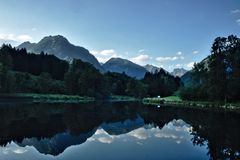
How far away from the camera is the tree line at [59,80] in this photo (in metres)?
119

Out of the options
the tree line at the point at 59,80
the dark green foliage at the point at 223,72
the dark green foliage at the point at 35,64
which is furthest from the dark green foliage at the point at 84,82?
the dark green foliage at the point at 223,72

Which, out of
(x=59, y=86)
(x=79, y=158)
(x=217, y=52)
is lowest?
(x=79, y=158)

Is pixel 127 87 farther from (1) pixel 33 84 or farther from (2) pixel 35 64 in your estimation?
(1) pixel 33 84

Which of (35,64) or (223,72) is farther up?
(35,64)

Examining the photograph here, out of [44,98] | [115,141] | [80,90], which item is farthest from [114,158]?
[80,90]

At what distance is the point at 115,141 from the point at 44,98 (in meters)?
93.1

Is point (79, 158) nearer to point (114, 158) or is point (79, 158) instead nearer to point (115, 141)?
point (114, 158)

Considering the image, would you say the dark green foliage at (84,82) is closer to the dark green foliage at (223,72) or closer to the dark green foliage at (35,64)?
the dark green foliage at (35,64)

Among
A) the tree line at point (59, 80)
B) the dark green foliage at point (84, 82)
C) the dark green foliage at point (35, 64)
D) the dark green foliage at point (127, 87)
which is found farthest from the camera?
the dark green foliage at point (127, 87)

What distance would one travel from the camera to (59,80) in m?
158

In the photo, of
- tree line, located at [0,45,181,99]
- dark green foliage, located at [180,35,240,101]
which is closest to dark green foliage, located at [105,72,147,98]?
tree line, located at [0,45,181,99]

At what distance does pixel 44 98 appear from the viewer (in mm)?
113125

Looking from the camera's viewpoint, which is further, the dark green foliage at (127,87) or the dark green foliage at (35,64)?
the dark green foliage at (127,87)

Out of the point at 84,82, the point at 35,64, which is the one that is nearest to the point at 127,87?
the point at 84,82
